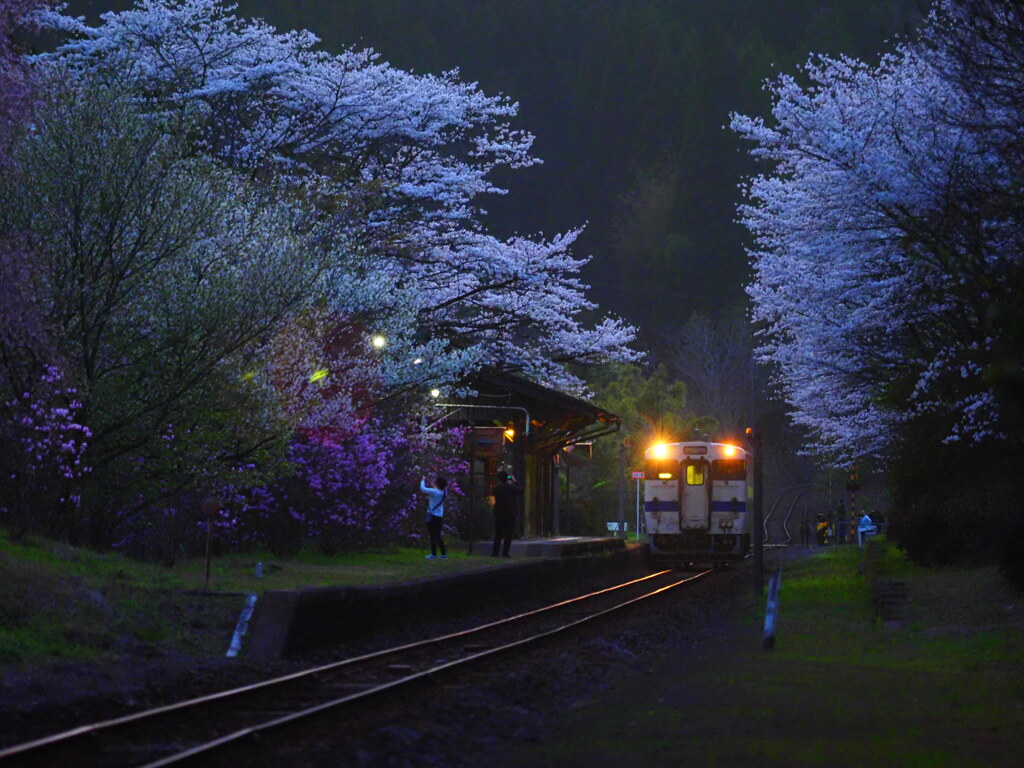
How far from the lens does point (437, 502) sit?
23.0 meters

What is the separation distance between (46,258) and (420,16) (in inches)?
2547

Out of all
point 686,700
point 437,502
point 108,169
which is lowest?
point 686,700

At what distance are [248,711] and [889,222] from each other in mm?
14565

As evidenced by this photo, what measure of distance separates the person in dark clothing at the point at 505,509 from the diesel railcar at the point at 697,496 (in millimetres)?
9645

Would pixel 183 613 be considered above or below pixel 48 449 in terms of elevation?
below

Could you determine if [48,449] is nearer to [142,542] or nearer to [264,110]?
[142,542]

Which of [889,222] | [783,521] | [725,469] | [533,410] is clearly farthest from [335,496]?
[783,521]

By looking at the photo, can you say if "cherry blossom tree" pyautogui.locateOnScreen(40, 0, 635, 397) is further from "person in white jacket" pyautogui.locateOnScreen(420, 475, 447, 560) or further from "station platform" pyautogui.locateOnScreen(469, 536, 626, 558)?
"person in white jacket" pyautogui.locateOnScreen(420, 475, 447, 560)

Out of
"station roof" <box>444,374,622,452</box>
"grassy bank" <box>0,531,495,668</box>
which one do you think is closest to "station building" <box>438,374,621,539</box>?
"station roof" <box>444,374,622,452</box>

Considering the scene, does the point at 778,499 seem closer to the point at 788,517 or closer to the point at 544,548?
the point at 788,517

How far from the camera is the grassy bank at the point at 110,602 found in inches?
463

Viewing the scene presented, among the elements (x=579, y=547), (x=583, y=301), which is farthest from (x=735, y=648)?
(x=583, y=301)

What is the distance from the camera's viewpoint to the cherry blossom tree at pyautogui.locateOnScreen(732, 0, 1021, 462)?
661 inches

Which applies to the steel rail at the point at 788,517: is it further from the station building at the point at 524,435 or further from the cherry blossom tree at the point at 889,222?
the cherry blossom tree at the point at 889,222
